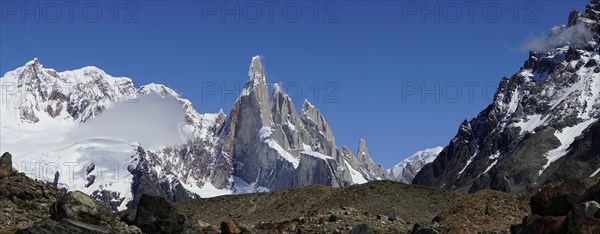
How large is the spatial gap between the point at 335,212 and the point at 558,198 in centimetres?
1979

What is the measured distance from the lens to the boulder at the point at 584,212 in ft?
123

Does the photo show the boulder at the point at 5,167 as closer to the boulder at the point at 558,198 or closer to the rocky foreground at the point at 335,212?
the rocky foreground at the point at 335,212

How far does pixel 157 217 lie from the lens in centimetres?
4772

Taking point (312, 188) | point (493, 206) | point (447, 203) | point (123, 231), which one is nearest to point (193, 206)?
point (312, 188)

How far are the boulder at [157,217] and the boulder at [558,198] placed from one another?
64.4ft

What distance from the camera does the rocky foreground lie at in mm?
40250

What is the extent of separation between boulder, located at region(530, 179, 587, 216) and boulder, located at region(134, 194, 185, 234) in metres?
19.6

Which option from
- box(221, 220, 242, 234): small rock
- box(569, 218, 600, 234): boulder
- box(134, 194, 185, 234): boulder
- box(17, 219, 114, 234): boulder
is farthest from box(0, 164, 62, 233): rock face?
box(569, 218, 600, 234): boulder

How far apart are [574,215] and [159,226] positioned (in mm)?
22131

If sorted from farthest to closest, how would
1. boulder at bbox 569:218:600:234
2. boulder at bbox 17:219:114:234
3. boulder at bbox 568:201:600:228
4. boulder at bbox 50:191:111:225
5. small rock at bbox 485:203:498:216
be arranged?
small rock at bbox 485:203:498:216
boulder at bbox 50:191:111:225
boulder at bbox 568:201:600:228
boulder at bbox 17:219:114:234
boulder at bbox 569:218:600:234

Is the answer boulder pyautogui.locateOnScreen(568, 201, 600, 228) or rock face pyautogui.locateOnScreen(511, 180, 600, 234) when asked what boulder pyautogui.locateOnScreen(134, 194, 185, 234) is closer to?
rock face pyautogui.locateOnScreen(511, 180, 600, 234)

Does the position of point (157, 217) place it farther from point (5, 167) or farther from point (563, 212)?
point (563, 212)

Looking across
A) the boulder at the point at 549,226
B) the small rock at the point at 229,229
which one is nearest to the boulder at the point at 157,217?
the small rock at the point at 229,229

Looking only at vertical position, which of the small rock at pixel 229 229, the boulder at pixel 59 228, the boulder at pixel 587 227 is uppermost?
the small rock at pixel 229 229
